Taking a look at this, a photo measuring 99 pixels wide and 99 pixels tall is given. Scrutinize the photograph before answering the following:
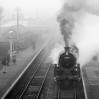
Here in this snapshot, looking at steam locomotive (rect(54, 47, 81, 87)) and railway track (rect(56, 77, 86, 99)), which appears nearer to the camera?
railway track (rect(56, 77, 86, 99))

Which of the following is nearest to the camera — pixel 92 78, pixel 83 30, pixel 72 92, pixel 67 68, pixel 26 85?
pixel 72 92

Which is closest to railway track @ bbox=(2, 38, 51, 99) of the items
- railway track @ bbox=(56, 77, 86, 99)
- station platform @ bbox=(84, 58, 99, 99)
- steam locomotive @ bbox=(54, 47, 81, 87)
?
railway track @ bbox=(56, 77, 86, 99)

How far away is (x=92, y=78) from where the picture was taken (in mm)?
16688

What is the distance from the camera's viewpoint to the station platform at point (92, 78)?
43.1 feet

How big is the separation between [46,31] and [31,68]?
4057cm

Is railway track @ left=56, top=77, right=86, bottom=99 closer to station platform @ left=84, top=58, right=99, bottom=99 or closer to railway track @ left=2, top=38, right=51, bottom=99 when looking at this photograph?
station platform @ left=84, top=58, right=99, bottom=99

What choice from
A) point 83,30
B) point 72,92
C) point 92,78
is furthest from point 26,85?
point 83,30

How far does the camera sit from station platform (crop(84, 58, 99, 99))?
13125 mm

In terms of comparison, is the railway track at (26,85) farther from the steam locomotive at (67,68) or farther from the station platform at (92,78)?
the station platform at (92,78)

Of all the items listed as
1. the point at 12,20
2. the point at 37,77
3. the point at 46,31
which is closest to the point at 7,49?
the point at 37,77

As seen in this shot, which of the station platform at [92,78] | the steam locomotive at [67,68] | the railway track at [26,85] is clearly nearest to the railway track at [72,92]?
the station platform at [92,78]

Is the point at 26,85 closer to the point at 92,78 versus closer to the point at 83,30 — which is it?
the point at 92,78

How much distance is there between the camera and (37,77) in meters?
17.8

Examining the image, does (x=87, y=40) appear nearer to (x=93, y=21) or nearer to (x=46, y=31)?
(x=93, y=21)
